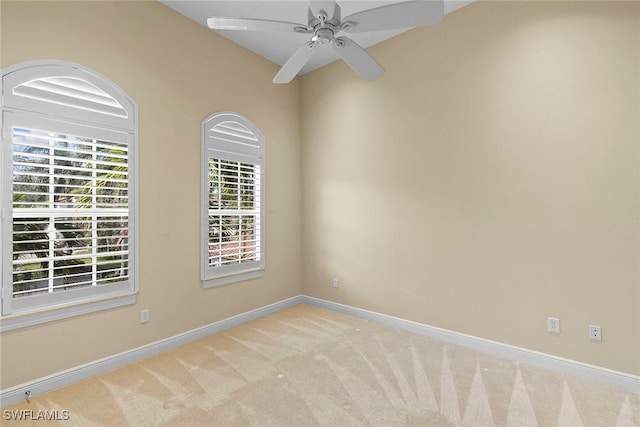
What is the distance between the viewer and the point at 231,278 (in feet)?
11.6

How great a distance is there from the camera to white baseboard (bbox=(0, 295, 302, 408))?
2117 millimetres

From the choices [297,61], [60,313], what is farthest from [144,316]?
[297,61]

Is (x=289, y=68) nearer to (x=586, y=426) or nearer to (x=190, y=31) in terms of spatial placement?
(x=190, y=31)

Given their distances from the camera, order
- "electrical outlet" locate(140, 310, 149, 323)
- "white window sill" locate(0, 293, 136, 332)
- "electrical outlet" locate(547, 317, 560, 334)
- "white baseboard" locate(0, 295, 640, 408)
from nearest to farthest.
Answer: "white window sill" locate(0, 293, 136, 332), "white baseboard" locate(0, 295, 640, 408), "electrical outlet" locate(547, 317, 560, 334), "electrical outlet" locate(140, 310, 149, 323)

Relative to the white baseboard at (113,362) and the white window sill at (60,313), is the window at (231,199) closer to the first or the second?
the white baseboard at (113,362)

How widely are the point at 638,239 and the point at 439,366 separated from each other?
1717 mm

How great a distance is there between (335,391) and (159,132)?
8.77 ft

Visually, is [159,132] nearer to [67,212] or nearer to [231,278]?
[67,212]

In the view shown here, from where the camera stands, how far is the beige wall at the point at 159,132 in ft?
7.29

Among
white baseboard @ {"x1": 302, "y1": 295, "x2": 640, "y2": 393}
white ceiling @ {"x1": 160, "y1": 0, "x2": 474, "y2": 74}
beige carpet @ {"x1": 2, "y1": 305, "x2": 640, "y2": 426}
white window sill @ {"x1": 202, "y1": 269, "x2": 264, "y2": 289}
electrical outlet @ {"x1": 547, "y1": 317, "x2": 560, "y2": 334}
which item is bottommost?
beige carpet @ {"x1": 2, "y1": 305, "x2": 640, "y2": 426}

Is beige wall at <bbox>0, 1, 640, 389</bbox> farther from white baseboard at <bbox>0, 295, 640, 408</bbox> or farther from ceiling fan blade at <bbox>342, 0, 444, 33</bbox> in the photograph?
ceiling fan blade at <bbox>342, 0, 444, 33</bbox>

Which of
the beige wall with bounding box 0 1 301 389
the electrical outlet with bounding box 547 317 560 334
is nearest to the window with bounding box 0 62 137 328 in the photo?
the beige wall with bounding box 0 1 301 389

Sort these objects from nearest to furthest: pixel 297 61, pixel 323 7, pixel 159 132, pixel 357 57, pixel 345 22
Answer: pixel 323 7, pixel 345 22, pixel 357 57, pixel 297 61, pixel 159 132

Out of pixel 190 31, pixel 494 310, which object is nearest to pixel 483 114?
pixel 494 310
